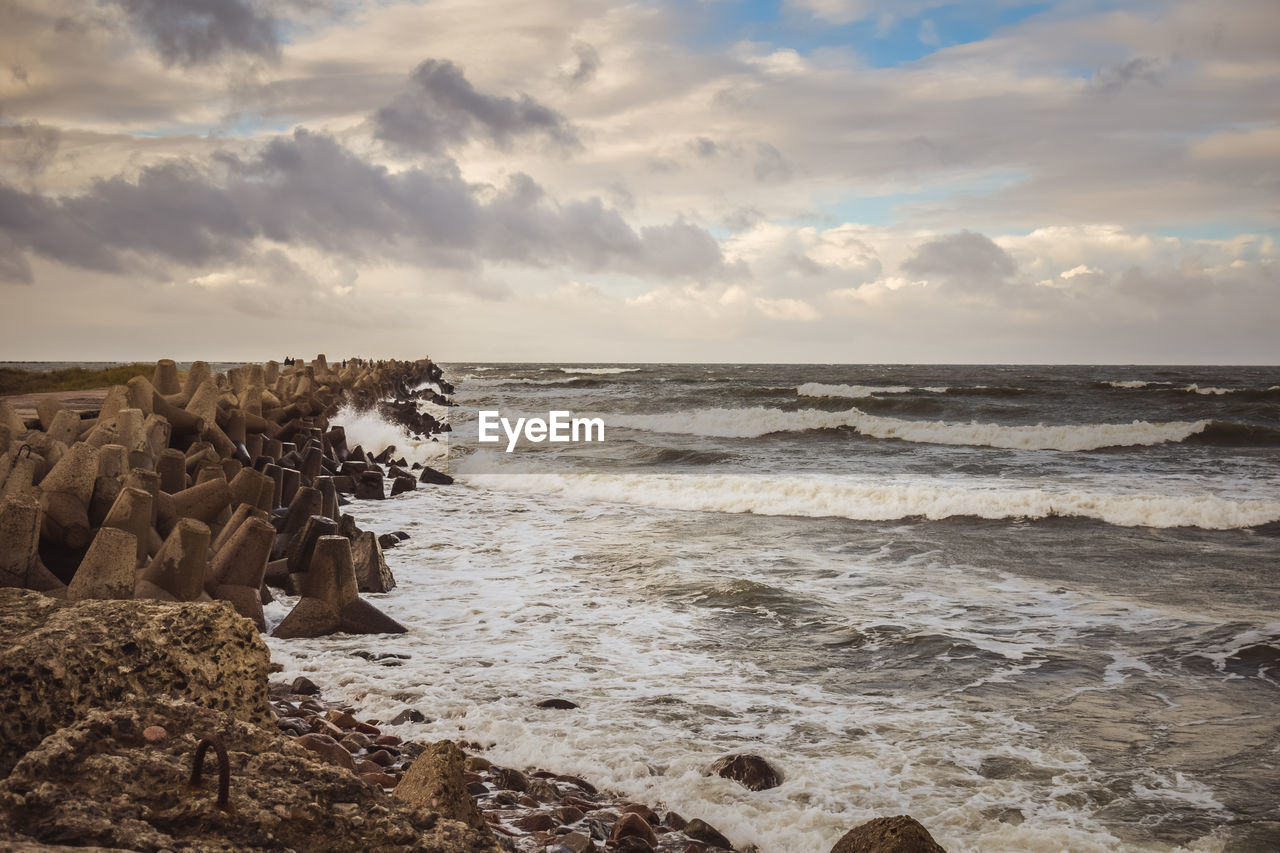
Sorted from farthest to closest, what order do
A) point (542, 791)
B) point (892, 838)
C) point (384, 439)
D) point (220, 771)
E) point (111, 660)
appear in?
point (384, 439), point (542, 791), point (892, 838), point (111, 660), point (220, 771)

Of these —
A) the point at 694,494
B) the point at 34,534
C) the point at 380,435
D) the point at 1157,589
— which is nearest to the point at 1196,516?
the point at 1157,589

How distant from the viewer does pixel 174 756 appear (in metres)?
2.02

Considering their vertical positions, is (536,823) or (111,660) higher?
(111,660)

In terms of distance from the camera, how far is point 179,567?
545 cm

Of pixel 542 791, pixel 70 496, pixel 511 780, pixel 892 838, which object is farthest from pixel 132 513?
pixel 892 838

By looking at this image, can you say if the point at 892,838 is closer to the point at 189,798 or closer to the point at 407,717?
the point at 189,798

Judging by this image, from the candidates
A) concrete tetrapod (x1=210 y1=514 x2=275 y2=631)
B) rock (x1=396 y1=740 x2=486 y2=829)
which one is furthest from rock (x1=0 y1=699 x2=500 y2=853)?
concrete tetrapod (x1=210 y1=514 x2=275 y2=631)

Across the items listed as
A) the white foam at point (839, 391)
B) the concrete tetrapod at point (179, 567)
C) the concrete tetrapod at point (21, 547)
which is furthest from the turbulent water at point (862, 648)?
the white foam at point (839, 391)

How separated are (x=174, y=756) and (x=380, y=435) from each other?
19.7 meters

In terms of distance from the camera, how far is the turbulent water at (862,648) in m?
4.50

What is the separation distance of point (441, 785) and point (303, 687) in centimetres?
291

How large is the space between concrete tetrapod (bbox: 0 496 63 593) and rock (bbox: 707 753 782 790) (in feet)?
12.7

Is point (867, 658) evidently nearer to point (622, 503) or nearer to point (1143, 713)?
point (1143, 713)

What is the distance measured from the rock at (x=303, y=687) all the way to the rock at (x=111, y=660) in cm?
261
